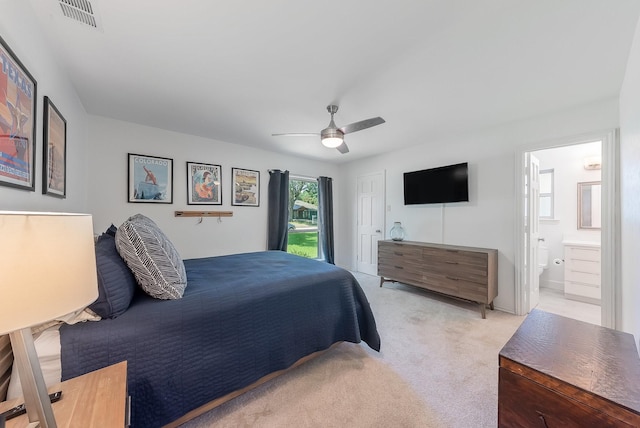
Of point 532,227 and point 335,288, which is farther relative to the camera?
point 532,227

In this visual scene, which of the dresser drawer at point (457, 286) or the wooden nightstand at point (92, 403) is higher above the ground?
the wooden nightstand at point (92, 403)

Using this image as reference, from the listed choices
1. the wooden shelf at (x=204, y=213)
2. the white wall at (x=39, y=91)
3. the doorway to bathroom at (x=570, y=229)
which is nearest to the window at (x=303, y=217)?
the wooden shelf at (x=204, y=213)

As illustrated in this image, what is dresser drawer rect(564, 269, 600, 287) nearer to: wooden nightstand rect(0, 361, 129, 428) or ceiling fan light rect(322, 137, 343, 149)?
ceiling fan light rect(322, 137, 343, 149)

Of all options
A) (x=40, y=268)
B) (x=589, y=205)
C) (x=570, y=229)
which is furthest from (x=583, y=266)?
(x=40, y=268)

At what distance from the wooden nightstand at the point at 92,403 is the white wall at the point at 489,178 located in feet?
12.3

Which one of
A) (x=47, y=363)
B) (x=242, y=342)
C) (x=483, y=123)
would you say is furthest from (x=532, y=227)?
(x=47, y=363)

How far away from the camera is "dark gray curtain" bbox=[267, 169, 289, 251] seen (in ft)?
13.6

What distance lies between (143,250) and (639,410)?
207cm

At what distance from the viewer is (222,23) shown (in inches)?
57.4

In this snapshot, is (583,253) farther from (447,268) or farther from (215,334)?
(215,334)

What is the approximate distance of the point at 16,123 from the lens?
3.88ft

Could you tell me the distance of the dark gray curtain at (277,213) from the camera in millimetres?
4156

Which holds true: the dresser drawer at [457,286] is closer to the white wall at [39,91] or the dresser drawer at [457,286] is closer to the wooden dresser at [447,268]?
the wooden dresser at [447,268]

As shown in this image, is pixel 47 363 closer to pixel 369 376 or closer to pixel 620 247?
pixel 369 376
